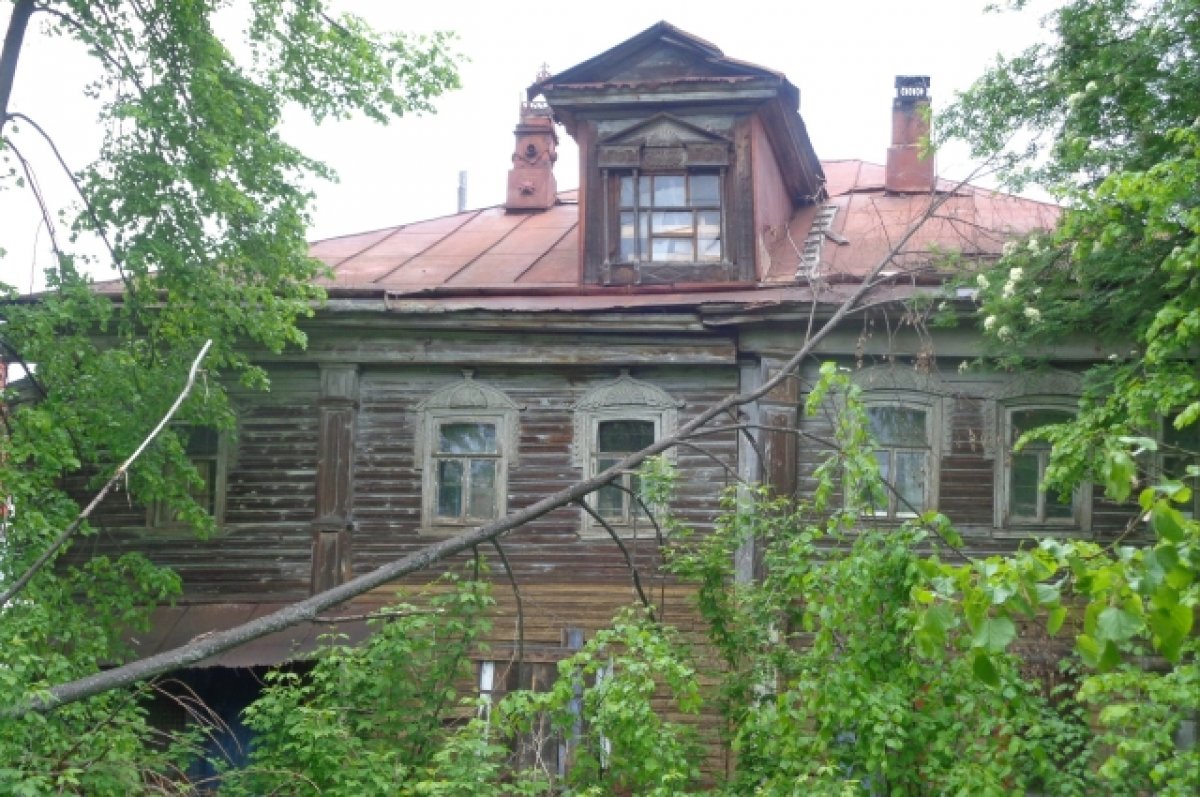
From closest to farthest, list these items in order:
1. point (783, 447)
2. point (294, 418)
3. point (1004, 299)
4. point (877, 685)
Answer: point (877, 685) → point (1004, 299) → point (783, 447) → point (294, 418)

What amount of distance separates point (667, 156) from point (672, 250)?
917 mm

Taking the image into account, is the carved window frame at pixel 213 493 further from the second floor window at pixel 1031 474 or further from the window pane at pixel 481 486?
the second floor window at pixel 1031 474

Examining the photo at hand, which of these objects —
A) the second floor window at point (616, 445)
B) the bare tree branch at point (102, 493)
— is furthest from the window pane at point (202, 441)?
the bare tree branch at point (102, 493)

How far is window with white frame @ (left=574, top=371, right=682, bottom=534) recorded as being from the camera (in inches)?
591

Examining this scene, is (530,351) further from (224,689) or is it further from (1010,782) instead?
(1010,782)

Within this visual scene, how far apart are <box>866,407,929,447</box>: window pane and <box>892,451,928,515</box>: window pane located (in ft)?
0.40

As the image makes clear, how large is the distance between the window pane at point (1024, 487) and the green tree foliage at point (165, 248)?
6.29m

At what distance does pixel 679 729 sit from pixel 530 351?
5.75 metres

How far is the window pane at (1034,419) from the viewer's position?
1459cm

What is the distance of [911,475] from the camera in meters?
14.8

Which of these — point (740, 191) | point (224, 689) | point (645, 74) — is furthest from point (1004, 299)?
point (224, 689)

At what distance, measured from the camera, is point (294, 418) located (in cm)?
1548

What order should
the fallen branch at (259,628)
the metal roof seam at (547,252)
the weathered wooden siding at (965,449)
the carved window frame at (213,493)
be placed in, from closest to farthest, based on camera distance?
the fallen branch at (259,628) → the weathered wooden siding at (965,449) → the carved window frame at (213,493) → the metal roof seam at (547,252)

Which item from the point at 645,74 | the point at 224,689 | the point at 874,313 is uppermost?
the point at 645,74
